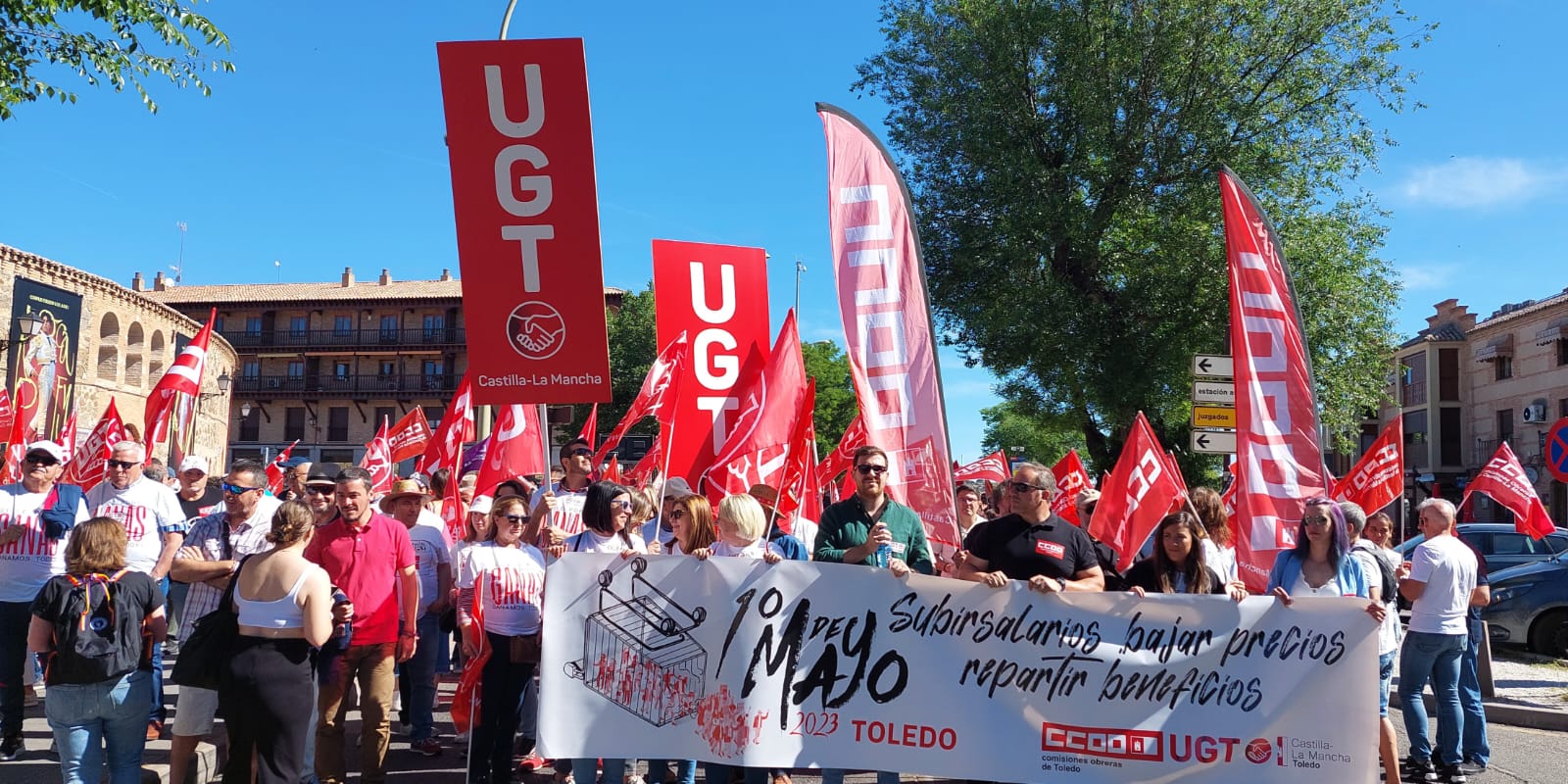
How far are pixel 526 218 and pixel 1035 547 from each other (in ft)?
10.2

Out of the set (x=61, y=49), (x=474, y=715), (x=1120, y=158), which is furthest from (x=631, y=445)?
(x=474, y=715)

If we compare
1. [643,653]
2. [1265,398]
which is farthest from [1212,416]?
[643,653]

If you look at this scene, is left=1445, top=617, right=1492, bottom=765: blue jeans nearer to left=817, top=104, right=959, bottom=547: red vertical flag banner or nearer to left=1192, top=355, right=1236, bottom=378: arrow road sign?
left=817, top=104, right=959, bottom=547: red vertical flag banner

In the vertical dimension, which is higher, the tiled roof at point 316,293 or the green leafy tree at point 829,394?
the tiled roof at point 316,293

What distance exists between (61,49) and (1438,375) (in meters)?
58.4

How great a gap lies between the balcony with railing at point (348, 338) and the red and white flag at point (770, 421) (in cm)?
5892

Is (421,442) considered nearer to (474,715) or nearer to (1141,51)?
(474,715)

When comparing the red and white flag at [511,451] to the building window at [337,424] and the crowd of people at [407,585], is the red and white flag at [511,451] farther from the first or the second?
the building window at [337,424]

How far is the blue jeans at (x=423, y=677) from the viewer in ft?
23.4

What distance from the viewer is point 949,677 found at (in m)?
5.23

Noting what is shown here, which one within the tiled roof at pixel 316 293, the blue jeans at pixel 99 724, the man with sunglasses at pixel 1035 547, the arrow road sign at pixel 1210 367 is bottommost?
the blue jeans at pixel 99 724

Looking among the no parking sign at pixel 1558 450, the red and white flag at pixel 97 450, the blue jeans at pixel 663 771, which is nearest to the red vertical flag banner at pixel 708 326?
the blue jeans at pixel 663 771

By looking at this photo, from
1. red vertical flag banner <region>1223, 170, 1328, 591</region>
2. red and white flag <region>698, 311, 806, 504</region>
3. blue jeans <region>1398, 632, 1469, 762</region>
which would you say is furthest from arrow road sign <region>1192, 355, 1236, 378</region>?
red and white flag <region>698, 311, 806, 504</region>

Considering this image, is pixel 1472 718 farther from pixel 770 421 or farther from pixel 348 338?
pixel 348 338
